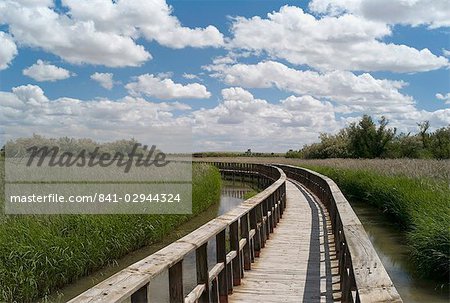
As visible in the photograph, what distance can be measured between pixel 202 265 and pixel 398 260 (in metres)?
7.02

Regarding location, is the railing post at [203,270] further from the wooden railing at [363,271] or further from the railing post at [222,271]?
the wooden railing at [363,271]

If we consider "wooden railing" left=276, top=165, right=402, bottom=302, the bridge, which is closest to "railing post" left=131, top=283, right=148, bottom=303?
the bridge

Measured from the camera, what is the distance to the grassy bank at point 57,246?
7496 millimetres

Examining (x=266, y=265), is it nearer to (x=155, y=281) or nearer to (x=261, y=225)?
(x=261, y=225)

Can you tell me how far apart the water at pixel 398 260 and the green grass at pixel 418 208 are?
246mm

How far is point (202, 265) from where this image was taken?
14.5 ft

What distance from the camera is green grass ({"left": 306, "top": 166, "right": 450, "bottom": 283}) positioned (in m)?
8.41

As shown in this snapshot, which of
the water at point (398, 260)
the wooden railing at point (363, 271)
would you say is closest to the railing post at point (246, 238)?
the wooden railing at point (363, 271)

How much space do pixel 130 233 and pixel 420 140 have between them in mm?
36063

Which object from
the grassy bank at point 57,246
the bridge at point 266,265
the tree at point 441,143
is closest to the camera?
the bridge at point 266,265

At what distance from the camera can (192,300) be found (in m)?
3.98

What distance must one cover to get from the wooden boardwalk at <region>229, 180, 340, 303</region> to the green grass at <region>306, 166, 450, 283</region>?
168 centimetres

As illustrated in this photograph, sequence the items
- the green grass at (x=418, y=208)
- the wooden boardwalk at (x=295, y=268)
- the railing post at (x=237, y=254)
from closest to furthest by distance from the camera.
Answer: the wooden boardwalk at (x=295, y=268) → the railing post at (x=237, y=254) → the green grass at (x=418, y=208)

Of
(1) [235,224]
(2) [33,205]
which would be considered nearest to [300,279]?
(1) [235,224]
